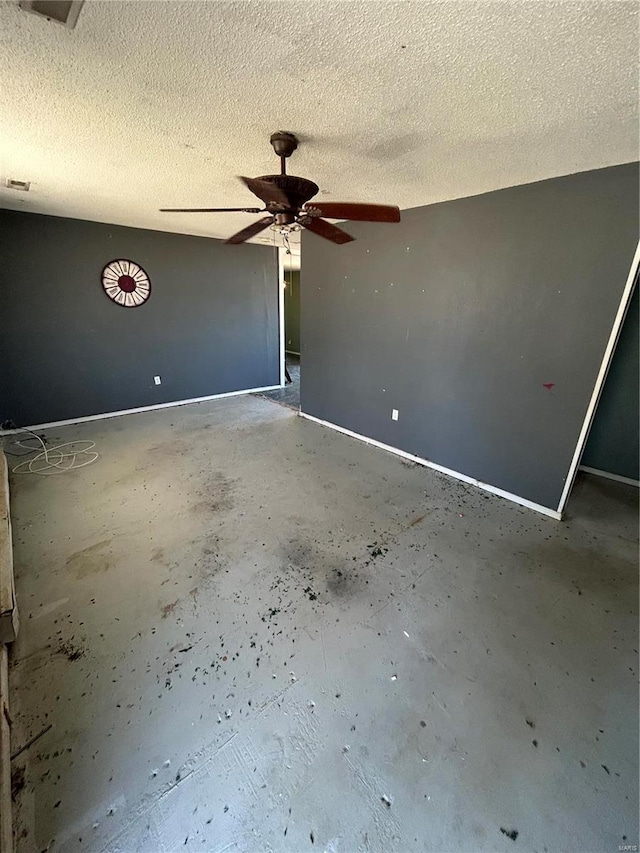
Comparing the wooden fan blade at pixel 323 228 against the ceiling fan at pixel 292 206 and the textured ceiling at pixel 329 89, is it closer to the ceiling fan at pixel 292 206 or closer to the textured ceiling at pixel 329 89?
the ceiling fan at pixel 292 206

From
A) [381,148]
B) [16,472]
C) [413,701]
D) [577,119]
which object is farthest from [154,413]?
[577,119]

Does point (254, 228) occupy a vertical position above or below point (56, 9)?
below

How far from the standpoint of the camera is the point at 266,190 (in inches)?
63.0

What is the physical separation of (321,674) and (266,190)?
2.17 meters

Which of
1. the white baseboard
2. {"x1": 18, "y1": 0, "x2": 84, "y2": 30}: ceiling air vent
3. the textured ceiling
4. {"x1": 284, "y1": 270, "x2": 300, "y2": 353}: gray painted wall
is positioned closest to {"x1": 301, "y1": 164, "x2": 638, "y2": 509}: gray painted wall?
the textured ceiling

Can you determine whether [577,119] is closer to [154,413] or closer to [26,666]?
[26,666]

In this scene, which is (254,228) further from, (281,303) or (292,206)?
(281,303)

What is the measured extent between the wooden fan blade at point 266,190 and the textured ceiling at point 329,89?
1.10 feet

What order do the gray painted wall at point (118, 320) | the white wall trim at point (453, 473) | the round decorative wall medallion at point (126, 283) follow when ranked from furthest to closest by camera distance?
the round decorative wall medallion at point (126, 283), the gray painted wall at point (118, 320), the white wall trim at point (453, 473)

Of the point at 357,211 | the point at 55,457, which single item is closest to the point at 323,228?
the point at 357,211

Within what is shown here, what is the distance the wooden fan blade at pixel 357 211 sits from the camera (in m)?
1.78

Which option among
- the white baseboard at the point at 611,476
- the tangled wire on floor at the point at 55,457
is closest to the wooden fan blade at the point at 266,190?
the tangled wire on floor at the point at 55,457

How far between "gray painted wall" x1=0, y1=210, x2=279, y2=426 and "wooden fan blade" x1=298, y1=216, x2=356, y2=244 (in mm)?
3169

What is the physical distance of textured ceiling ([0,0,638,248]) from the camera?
42.5 inches
